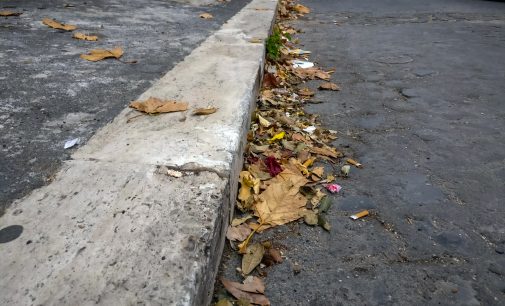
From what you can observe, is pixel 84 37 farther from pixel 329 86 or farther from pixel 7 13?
pixel 329 86

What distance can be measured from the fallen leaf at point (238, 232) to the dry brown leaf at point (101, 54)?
4.85ft

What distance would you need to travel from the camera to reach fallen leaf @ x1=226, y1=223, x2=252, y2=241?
1308mm

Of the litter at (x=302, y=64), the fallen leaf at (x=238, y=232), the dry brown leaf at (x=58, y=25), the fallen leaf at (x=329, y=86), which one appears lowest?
the fallen leaf at (x=238, y=232)

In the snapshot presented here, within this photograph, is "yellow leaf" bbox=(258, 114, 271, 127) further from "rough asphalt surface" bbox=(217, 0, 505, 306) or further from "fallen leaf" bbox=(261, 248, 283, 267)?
"fallen leaf" bbox=(261, 248, 283, 267)

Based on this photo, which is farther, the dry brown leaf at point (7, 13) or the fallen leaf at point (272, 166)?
the dry brown leaf at point (7, 13)

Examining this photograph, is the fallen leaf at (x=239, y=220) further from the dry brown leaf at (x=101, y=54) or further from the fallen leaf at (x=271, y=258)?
the dry brown leaf at (x=101, y=54)

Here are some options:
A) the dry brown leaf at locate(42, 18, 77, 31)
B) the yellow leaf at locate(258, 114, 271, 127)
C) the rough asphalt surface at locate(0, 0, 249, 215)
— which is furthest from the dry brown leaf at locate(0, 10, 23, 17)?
the yellow leaf at locate(258, 114, 271, 127)

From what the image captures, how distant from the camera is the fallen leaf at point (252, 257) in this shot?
3.94 ft

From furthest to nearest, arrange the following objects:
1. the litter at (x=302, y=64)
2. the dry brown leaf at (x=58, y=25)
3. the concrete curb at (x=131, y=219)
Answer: the litter at (x=302, y=64)
the dry brown leaf at (x=58, y=25)
the concrete curb at (x=131, y=219)

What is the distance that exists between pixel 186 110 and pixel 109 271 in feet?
2.89

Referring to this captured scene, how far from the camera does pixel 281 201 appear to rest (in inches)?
59.6

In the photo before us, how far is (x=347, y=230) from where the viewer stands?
1.39 m

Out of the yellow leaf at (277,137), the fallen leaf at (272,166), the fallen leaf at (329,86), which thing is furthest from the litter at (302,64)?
the fallen leaf at (272,166)

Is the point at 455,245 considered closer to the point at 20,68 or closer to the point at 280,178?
the point at 280,178
